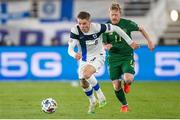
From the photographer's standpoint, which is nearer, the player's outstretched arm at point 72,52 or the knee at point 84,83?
the player's outstretched arm at point 72,52

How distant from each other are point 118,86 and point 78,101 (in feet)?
7.44

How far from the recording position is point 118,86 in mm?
14305

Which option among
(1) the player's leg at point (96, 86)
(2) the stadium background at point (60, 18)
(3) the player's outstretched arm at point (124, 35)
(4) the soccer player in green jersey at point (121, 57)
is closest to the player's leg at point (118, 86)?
(4) the soccer player in green jersey at point (121, 57)

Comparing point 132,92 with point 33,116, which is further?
point 132,92

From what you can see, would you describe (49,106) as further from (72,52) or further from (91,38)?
(91,38)

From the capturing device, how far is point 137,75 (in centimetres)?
2333

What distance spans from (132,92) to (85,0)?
9.47 m

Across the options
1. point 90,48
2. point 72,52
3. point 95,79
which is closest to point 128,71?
point 95,79

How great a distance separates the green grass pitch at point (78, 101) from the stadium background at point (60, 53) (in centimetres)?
2

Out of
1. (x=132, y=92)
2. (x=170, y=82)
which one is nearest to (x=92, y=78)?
(x=132, y=92)

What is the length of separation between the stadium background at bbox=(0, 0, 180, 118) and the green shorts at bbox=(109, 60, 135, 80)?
77cm

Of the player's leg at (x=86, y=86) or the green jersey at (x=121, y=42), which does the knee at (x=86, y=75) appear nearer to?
the player's leg at (x=86, y=86)

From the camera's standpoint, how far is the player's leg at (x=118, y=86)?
46.6ft

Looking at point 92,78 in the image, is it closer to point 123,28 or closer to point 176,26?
point 123,28
